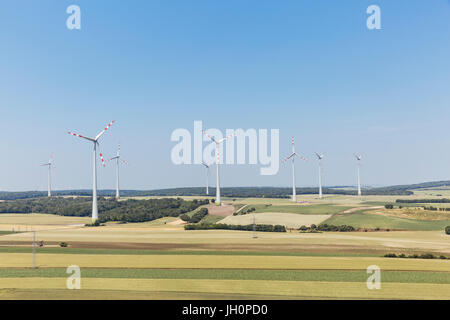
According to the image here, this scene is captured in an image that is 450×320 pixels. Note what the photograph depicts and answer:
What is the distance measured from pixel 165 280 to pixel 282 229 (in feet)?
206

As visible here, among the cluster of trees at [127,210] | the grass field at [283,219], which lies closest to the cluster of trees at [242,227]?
the grass field at [283,219]

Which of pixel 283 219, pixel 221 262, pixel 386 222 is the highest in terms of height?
pixel 221 262

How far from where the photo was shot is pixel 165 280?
47156 millimetres

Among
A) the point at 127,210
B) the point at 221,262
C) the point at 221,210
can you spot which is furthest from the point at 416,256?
the point at 127,210

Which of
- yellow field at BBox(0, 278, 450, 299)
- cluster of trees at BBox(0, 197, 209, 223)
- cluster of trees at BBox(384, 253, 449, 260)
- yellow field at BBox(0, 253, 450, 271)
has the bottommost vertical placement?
cluster of trees at BBox(0, 197, 209, 223)

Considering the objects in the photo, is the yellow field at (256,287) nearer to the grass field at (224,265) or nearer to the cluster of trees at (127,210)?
the grass field at (224,265)

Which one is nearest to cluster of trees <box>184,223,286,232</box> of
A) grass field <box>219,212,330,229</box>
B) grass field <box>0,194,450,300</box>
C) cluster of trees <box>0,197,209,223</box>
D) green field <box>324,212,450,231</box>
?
grass field <box>219,212,330,229</box>

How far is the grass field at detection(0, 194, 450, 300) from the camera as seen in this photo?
1623 inches

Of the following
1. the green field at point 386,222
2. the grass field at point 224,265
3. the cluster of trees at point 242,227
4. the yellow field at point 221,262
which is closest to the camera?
the grass field at point 224,265

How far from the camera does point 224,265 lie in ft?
188

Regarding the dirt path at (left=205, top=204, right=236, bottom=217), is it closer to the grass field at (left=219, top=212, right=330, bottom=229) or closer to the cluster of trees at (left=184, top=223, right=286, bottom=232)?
the grass field at (left=219, top=212, right=330, bottom=229)

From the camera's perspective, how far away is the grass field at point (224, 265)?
41.2 meters

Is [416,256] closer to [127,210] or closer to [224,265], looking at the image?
[224,265]
